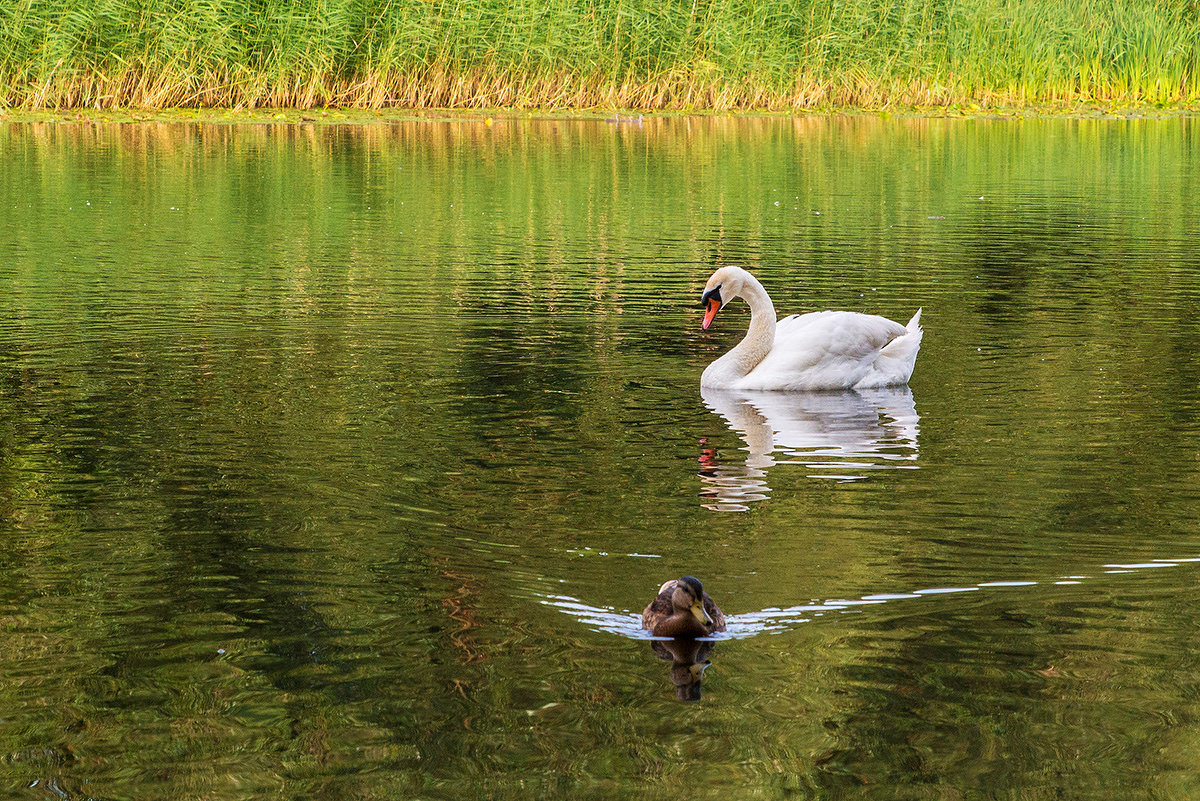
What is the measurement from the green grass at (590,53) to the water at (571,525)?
13049 mm

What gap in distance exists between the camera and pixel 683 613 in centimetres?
597

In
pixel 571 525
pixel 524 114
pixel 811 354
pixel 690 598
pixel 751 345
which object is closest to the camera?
pixel 690 598

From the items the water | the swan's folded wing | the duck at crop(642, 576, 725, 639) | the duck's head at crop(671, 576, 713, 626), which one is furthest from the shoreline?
the duck's head at crop(671, 576, 713, 626)

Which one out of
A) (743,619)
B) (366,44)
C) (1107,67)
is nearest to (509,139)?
(366,44)

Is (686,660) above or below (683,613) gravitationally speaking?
below

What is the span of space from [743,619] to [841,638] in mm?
409

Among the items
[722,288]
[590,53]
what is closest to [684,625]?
[722,288]

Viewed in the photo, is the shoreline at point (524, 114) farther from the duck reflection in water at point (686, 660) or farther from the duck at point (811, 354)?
the duck reflection in water at point (686, 660)

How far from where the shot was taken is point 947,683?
571 cm

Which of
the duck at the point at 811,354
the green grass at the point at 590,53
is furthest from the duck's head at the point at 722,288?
the green grass at the point at 590,53

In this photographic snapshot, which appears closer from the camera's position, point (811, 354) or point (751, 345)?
point (811, 354)

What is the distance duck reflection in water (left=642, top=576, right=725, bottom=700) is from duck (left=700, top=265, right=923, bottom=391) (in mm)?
5215

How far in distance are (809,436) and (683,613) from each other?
13.7ft

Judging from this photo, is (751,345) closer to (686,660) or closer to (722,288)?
(722,288)
